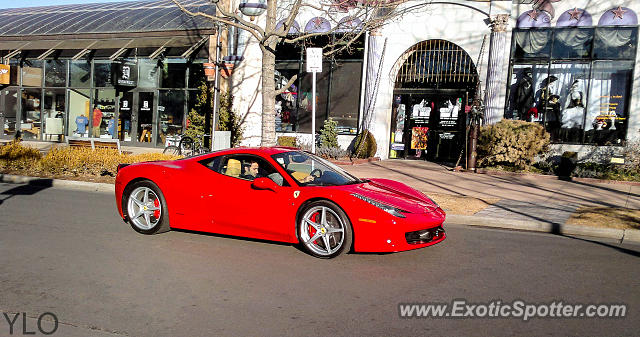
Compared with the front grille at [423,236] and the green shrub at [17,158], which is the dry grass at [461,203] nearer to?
the front grille at [423,236]

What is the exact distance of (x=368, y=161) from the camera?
721 inches

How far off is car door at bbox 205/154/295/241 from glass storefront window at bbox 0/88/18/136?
962 inches

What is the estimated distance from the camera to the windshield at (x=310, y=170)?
6320 millimetres

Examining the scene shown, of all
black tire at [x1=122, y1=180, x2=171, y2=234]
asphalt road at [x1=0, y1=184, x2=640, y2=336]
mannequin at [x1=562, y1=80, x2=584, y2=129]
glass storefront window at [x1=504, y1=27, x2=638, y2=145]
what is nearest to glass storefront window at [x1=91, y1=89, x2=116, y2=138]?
glass storefront window at [x1=504, y1=27, x2=638, y2=145]

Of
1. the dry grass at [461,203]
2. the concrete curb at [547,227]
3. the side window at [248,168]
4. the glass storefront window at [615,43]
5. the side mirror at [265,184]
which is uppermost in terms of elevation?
the glass storefront window at [615,43]

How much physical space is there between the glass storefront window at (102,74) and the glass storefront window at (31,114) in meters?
3.58

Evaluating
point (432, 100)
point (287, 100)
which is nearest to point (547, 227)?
point (432, 100)

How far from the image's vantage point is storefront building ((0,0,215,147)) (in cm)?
2269

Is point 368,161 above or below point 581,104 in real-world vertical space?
below

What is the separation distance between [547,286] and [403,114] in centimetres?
1531

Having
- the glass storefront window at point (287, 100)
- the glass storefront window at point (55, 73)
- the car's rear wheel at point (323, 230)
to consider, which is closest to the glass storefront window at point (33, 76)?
the glass storefront window at point (55, 73)

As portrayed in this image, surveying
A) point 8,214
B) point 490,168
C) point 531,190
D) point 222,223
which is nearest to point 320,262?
point 222,223

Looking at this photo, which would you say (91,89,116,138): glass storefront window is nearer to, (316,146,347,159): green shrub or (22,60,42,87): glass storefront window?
(22,60,42,87): glass storefront window

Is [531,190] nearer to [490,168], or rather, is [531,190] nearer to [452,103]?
[490,168]
